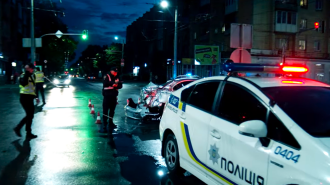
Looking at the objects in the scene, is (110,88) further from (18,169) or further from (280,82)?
(280,82)

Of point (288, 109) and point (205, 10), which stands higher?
point (205, 10)

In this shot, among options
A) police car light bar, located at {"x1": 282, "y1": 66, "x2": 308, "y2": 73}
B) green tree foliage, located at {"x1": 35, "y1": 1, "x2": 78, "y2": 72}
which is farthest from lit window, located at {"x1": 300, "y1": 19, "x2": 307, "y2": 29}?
police car light bar, located at {"x1": 282, "y1": 66, "x2": 308, "y2": 73}

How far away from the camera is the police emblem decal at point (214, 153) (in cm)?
390

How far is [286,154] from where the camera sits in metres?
2.95

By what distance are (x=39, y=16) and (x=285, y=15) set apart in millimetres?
38214

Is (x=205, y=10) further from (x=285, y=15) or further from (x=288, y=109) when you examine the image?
(x=288, y=109)

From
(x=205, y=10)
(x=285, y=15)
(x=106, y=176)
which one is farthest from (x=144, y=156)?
(x=205, y=10)

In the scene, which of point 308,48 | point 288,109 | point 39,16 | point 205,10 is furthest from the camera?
point 39,16

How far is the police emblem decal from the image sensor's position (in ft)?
12.8

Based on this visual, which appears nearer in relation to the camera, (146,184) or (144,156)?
(146,184)

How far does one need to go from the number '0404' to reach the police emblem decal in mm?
951

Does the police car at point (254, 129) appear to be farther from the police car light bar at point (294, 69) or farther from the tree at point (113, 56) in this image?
the tree at point (113, 56)

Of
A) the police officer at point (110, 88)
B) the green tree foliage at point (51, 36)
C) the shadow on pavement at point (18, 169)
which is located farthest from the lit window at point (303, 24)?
the shadow on pavement at point (18, 169)

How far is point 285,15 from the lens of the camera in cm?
3644
